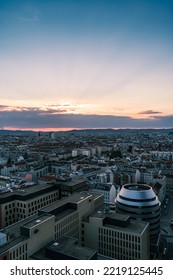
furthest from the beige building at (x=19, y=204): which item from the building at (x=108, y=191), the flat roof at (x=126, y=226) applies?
the building at (x=108, y=191)

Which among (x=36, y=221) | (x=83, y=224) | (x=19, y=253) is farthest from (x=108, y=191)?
(x=19, y=253)

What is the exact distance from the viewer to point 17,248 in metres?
18.4

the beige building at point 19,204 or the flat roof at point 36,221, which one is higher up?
the flat roof at point 36,221

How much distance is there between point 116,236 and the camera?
78.1ft

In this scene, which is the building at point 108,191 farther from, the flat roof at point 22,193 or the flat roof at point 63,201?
the flat roof at point 63,201

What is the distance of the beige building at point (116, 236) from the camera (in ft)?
75.2

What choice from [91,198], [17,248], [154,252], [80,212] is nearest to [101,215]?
[80,212]

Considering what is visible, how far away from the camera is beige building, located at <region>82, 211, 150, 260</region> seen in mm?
22922

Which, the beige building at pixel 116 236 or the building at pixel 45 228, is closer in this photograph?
the building at pixel 45 228

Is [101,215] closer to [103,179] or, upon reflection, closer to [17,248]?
[17,248]

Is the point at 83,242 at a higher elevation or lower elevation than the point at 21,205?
lower

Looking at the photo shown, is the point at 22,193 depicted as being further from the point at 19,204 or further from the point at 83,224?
the point at 83,224
